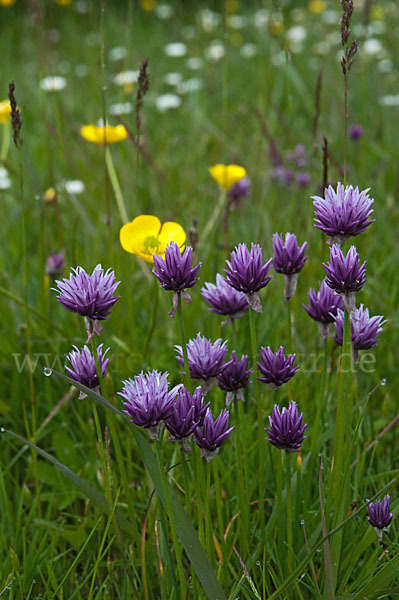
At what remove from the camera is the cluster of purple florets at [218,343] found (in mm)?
708

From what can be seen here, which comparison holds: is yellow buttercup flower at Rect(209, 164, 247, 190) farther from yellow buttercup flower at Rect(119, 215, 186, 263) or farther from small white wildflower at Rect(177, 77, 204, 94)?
small white wildflower at Rect(177, 77, 204, 94)

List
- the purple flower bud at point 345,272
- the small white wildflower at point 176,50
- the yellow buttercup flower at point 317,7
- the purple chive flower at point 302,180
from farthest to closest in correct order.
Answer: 1. the yellow buttercup flower at point 317,7
2. the small white wildflower at point 176,50
3. the purple chive flower at point 302,180
4. the purple flower bud at point 345,272

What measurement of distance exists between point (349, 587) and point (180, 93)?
279 centimetres

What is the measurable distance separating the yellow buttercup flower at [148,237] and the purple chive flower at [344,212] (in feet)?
1.05

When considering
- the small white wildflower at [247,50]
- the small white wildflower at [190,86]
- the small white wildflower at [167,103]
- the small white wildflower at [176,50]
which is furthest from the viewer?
the small white wildflower at [247,50]

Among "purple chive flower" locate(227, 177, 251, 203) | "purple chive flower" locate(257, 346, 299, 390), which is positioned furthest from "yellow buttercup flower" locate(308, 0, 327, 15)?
"purple chive flower" locate(257, 346, 299, 390)

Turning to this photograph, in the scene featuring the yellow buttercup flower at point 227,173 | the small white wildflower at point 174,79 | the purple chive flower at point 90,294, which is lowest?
the purple chive flower at point 90,294

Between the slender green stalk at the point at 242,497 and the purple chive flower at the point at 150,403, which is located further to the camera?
the slender green stalk at the point at 242,497

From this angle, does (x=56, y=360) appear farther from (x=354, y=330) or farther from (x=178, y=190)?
(x=178, y=190)

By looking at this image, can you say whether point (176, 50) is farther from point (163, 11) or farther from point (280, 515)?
point (280, 515)

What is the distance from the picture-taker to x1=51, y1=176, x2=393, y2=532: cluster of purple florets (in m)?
0.71

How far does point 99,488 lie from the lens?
1129 mm

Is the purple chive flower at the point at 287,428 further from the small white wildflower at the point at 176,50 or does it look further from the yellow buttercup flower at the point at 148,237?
the small white wildflower at the point at 176,50

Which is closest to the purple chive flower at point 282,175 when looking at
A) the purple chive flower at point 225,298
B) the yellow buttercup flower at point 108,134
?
the yellow buttercup flower at point 108,134
